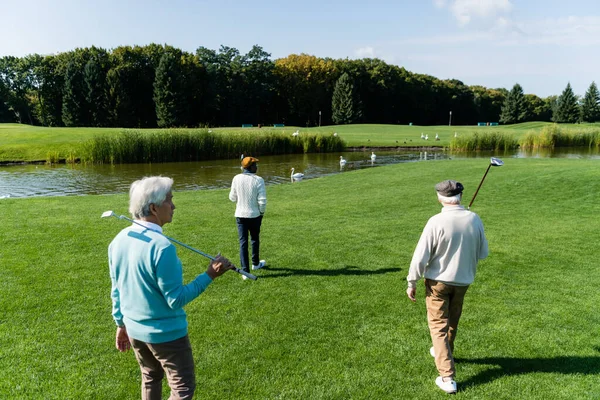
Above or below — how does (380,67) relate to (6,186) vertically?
above

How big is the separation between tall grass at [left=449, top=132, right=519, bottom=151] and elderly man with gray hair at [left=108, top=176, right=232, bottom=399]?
41343mm

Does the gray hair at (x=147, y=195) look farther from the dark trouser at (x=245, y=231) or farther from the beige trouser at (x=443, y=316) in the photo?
the dark trouser at (x=245, y=231)

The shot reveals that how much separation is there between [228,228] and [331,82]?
7957 cm

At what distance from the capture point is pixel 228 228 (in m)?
11.1

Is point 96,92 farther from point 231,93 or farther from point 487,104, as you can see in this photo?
point 487,104

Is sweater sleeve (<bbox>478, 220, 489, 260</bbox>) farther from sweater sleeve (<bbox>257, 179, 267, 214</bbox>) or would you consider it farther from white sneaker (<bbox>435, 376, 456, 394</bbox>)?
sweater sleeve (<bbox>257, 179, 267, 214</bbox>)

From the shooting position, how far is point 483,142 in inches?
1581

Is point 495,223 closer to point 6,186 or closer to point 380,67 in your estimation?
point 6,186

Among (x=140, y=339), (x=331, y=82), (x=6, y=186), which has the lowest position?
(x=6, y=186)

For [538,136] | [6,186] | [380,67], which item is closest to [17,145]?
[6,186]

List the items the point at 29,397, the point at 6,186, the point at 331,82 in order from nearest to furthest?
the point at 29,397, the point at 6,186, the point at 331,82

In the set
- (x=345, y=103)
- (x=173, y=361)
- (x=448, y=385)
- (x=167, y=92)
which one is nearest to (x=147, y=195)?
(x=173, y=361)

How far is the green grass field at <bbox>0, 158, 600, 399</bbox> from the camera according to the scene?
4.46 m

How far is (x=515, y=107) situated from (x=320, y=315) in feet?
333
